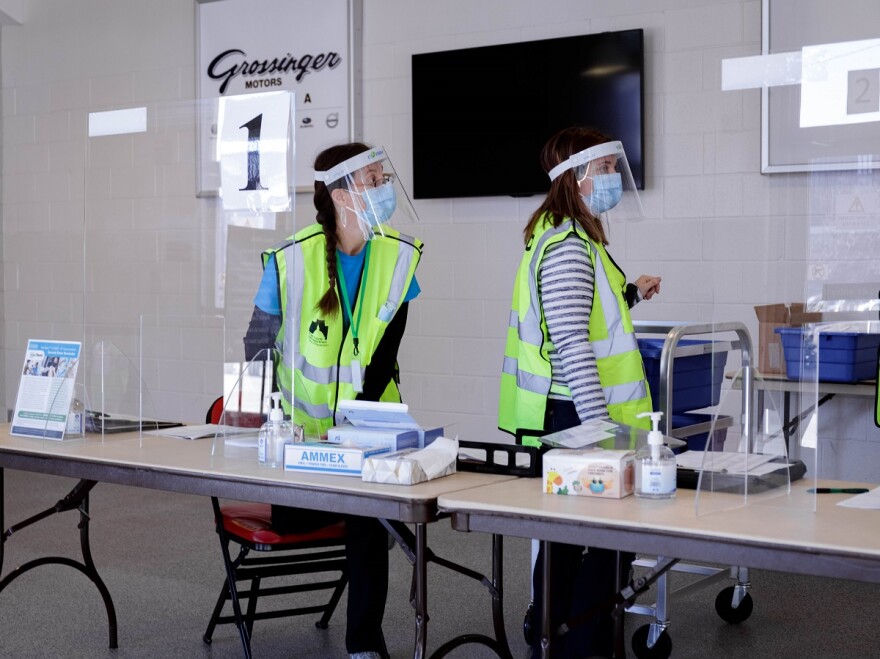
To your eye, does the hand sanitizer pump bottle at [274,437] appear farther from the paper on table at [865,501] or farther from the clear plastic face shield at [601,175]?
the paper on table at [865,501]

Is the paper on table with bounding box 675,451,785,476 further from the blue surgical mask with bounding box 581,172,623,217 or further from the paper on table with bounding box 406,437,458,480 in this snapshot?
the blue surgical mask with bounding box 581,172,623,217

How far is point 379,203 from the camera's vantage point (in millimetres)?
2814

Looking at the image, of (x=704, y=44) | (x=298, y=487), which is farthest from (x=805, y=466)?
(x=704, y=44)

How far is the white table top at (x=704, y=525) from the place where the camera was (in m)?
1.67

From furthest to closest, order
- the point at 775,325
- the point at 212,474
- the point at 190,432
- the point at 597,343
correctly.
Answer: the point at 190,432
the point at 597,343
the point at 212,474
the point at 775,325

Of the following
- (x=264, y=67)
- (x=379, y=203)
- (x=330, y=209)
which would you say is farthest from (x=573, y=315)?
(x=264, y=67)

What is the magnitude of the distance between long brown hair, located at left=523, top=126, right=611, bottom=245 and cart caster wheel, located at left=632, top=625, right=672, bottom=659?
116cm

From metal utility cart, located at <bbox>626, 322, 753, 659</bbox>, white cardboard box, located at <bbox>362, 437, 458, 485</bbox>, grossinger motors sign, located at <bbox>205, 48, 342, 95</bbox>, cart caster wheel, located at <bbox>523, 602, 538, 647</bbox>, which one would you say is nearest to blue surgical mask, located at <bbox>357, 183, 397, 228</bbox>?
white cardboard box, located at <bbox>362, 437, 458, 485</bbox>

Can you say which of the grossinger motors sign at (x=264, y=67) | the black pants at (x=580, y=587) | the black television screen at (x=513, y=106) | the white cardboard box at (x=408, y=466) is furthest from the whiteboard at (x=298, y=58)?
the white cardboard box at (x=408, y=466)

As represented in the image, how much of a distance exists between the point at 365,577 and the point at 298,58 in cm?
348

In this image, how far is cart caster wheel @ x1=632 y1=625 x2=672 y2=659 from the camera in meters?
3.03

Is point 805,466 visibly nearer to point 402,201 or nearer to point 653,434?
point 653,434

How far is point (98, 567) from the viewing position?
412 cm

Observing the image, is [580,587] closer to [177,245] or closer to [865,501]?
[865,501]
